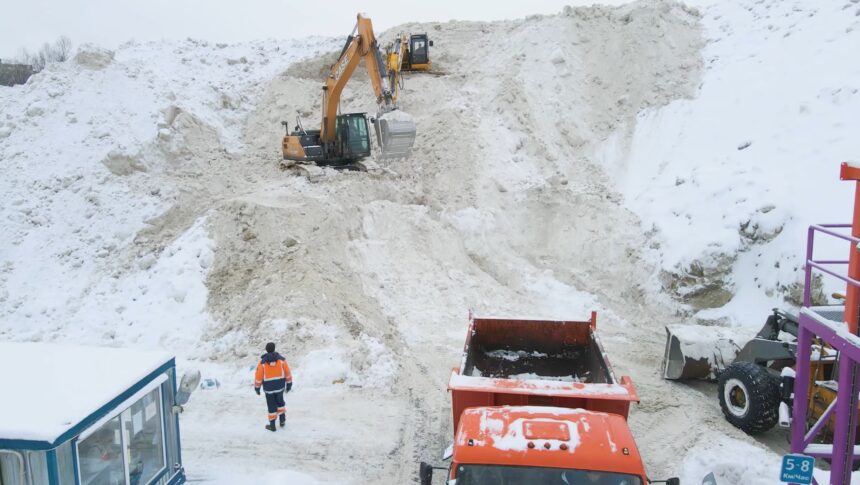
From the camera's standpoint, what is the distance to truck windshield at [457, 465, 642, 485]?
192 inches

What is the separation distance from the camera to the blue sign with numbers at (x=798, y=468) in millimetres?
4957

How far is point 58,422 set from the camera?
15.4ft

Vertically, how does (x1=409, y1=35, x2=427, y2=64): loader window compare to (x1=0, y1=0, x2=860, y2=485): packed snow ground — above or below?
above

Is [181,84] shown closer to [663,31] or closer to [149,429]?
[663,31]

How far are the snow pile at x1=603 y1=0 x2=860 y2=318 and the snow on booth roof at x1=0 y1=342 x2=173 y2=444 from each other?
11394 millimetres

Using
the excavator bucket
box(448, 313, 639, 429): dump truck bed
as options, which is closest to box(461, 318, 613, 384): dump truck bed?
box(448, 313, 639, 429): dump truck bed

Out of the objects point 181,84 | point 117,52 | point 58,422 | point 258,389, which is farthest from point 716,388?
point 117,52

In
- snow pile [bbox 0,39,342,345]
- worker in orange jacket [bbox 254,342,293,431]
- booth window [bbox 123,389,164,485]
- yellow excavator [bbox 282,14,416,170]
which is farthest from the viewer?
yellow excavator [bbox 282,14,416,170]

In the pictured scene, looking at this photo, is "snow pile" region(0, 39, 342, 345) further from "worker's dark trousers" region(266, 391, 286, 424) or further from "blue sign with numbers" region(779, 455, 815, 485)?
"blue sign with numbers" region(779, 455, 815, 485)

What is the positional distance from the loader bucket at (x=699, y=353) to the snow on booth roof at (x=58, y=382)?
778cm

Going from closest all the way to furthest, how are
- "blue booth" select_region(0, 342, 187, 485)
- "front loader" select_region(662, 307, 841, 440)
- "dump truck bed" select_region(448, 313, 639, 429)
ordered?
"blue booth" select_region(0, 342, 187, 485) < "front loader" select_region(662, 307, 841, 440) < "dump truck bed" select_region(448, 313, 639, 429)

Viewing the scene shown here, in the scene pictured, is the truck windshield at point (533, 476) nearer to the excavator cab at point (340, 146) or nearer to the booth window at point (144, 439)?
the booth window at point (144, 439)

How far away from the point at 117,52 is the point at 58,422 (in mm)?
26426

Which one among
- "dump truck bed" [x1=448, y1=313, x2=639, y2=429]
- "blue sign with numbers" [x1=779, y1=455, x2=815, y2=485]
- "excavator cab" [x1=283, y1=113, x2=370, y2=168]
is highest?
"excavator cab" [x1=283, y1=113, x2=370, y2=168]
